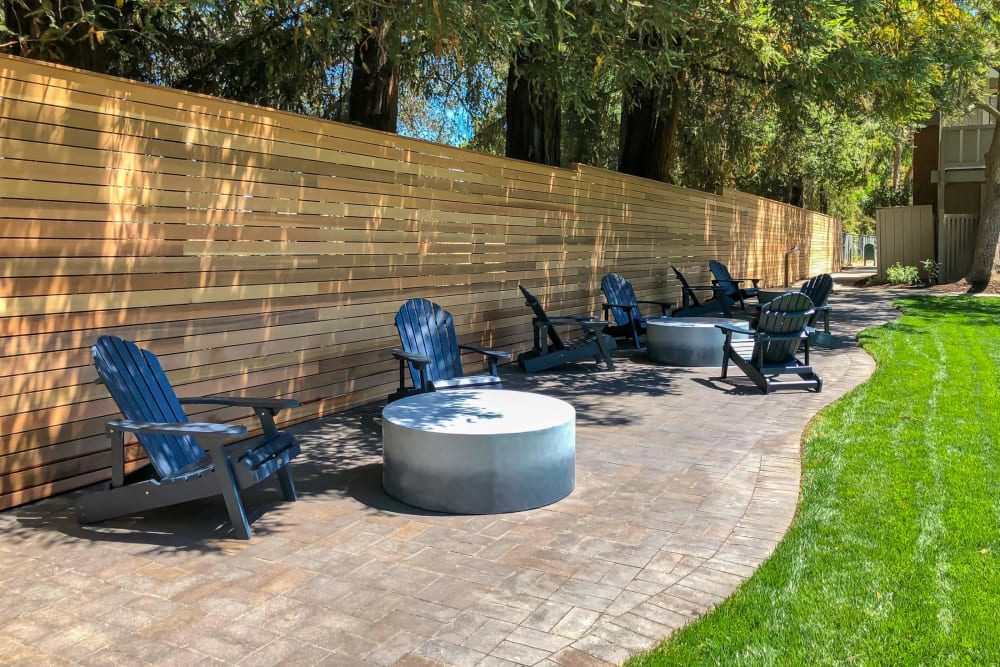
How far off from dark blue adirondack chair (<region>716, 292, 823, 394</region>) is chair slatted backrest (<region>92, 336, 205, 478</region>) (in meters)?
5.40

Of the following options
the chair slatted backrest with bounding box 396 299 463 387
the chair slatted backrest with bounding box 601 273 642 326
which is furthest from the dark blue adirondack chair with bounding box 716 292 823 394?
the chair slatted backrest with bounding box 396 299 463 387

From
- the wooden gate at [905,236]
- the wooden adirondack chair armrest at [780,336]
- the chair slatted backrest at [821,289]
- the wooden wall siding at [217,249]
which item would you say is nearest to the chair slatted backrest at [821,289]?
the chair slatted backrest at [821,289]

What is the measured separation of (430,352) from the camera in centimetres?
649

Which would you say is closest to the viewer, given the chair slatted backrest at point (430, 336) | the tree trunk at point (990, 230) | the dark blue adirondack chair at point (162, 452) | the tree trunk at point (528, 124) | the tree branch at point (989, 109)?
the dark blue adirondack chair at point (162, 452)

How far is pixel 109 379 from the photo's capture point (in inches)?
156

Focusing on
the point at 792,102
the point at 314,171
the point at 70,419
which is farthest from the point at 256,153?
the point at 792,102

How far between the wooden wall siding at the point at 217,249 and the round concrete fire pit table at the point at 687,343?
163 cm

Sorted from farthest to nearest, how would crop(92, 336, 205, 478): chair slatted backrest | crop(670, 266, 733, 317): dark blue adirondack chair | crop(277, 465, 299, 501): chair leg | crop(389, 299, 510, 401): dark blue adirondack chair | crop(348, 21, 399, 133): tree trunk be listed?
1. crop(670, 266, 733, 317): dark blue adirondack chair
2. crop(348, 21, 399, 133): tree trunk
3. crop(389, 299, 510, 401): dark blue adirondack chair
4. crop(277, 465, 299, 501): chair leg
5. crop(92, 336, 205, 478): chair slatted backrest

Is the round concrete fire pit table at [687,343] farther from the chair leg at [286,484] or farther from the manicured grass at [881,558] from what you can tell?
the chair leg at [286,484]

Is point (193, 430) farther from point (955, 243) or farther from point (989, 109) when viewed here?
point (955, 243)

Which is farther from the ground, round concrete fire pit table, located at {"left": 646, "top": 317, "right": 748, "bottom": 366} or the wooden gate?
the wooden gate

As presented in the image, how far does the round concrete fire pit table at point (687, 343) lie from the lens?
927 centimetres

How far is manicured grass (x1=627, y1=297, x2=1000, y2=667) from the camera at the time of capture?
2.88 meters

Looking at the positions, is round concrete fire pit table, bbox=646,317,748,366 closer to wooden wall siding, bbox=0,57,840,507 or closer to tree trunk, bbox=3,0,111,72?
wooden wall siding, bbox=0,57,840,507
